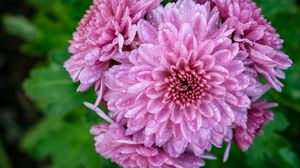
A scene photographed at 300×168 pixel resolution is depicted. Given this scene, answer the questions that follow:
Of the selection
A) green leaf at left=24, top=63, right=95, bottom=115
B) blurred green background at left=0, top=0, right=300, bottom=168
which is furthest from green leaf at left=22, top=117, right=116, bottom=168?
green leaf at left=24, top=63, right=95, bottom=115

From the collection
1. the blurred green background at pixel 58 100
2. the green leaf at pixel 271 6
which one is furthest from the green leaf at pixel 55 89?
the green leaf at pixel 271 6

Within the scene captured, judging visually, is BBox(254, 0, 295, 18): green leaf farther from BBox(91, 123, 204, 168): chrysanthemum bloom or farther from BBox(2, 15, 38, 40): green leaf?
BBox(2, 15, 38, 40): green leaf

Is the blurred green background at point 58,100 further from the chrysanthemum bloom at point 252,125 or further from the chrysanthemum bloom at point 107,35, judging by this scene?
the chrysanthemum bloom at point 107,35

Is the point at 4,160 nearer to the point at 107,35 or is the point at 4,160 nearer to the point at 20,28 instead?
the point at 20,28

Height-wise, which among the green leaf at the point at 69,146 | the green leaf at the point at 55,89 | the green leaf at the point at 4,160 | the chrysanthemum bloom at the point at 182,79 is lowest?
the green leaf at the point at 4,160

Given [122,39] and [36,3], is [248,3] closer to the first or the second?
[122,39]

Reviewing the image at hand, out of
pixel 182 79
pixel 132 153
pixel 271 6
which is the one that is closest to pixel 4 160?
pixel 132 153

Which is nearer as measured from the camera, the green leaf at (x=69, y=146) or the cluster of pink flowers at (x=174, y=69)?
the cluster of pink flowers at (x=174, y=69)
